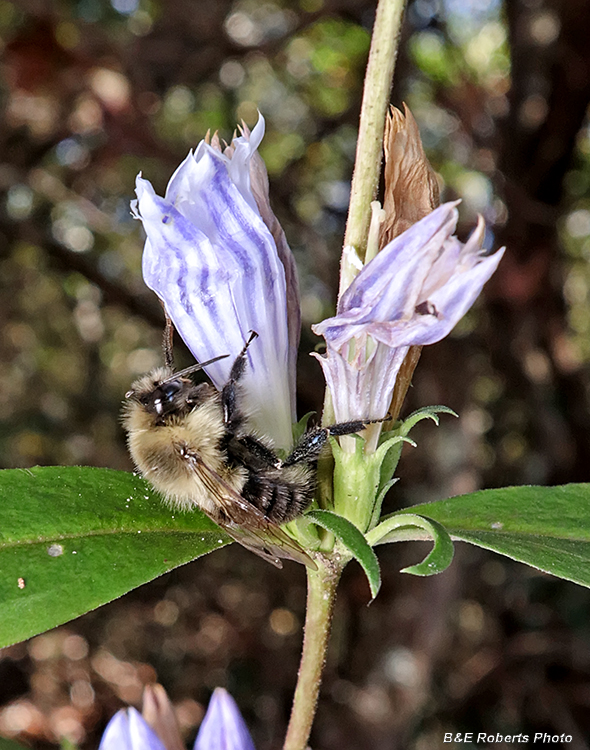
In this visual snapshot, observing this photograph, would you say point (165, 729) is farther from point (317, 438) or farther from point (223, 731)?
point (317, 438)

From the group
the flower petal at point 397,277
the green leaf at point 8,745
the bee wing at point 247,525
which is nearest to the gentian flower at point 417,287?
the flower petal at point 397,277

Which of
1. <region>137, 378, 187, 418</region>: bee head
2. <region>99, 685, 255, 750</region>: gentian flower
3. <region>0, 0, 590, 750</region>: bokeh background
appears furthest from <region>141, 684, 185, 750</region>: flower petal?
<region>0, 0, 590, 750</region>: bokeh background

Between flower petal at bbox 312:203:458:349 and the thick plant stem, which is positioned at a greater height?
flower petal at bbox 312:203:458:349

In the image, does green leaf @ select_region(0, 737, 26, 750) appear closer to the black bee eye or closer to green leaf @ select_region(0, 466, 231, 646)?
green leaf @ select_region(0, 466, 231, 646)

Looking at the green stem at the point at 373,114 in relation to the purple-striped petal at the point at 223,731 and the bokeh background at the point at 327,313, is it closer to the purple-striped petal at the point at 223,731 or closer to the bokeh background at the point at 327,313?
the purple-striped petal at the point at 223,731

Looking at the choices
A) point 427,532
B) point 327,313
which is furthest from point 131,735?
point 327,313

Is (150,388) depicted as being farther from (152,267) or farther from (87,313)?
(87,313)

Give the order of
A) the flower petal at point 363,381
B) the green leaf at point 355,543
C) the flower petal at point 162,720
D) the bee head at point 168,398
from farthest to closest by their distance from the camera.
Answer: the flower petal at point 162,720 < the bee head at point 168,398 < the flower petal at point 363,381 < the green leaf at point 355,543
